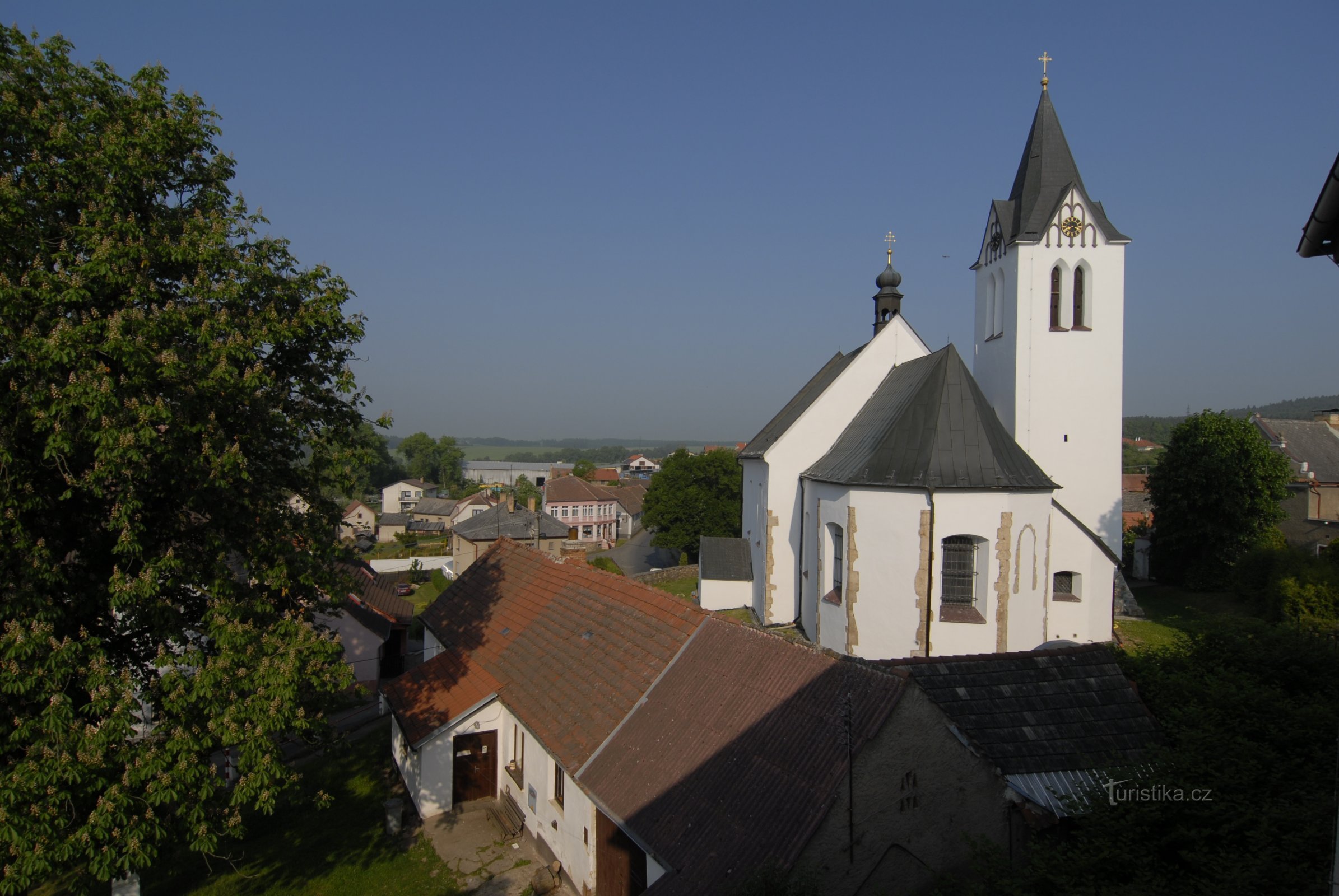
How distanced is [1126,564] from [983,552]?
26880 mm

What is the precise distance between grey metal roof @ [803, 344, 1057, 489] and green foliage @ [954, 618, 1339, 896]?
631 cm

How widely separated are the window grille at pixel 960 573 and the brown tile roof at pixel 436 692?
10.2 meters

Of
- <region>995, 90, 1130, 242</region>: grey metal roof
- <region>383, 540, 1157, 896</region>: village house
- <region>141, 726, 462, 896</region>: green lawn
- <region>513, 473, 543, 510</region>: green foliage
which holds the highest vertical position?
<region>995, 90, 1130, 242</region>: grey metal roof

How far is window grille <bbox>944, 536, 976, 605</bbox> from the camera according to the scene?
17094 millimetres

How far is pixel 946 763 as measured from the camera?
855 cm

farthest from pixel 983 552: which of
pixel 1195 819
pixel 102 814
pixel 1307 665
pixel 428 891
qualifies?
pixel 102 814

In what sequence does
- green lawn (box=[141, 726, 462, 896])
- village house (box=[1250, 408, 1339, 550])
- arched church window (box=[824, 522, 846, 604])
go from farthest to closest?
village house (box=[1250, 408, 1339, 550]) < arched church window (box=[824, 522, 846, 604]) < green lawn (box=[141, 726, 462, 896])

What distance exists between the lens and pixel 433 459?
430ft

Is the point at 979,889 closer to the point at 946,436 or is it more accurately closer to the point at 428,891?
the point at 428,891

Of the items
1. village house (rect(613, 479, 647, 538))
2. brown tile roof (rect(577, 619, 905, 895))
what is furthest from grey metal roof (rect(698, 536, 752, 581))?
village house (rect(613, 479, 647, 538))

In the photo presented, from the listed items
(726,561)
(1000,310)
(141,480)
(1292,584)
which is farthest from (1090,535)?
(141,480)

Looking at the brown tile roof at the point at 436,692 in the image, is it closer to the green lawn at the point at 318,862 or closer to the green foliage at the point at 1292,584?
the green lawn at the point at 318,862

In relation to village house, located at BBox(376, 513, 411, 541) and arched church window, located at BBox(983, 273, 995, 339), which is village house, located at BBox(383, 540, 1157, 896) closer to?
arched church window, located at BBox(983, 273, 995, 339)

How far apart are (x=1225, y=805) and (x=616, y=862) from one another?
277 inches
